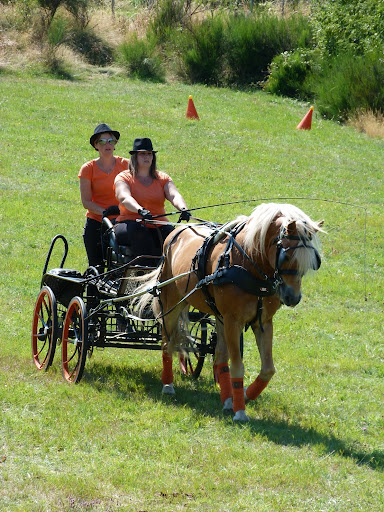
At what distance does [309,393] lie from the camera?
298 inches

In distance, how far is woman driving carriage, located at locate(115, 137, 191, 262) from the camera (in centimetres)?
761

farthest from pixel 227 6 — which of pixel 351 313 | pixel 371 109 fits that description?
pixel 351 313

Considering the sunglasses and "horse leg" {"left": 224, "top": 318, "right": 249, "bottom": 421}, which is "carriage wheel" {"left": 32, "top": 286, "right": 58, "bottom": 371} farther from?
"horse leg" {"left": 224, "top": 318, "right": 249, "bottom": 421}

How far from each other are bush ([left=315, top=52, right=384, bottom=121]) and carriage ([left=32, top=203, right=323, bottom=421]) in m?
18.4

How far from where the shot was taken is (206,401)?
706cm

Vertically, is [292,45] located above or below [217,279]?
above

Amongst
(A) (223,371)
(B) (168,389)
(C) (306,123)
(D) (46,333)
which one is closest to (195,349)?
(B) (168,389)

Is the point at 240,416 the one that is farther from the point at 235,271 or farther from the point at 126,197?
the point at 126,197

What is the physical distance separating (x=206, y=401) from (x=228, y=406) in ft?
1.30

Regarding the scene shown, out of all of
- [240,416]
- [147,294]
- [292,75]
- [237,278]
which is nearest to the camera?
[237,278]

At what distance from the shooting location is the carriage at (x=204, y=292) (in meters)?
5.90

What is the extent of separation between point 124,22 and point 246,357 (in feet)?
90.0

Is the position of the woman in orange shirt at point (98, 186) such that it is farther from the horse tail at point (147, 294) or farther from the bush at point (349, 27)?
the bush at point (349, 27)

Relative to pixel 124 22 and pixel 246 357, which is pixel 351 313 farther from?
pixel 124 22
